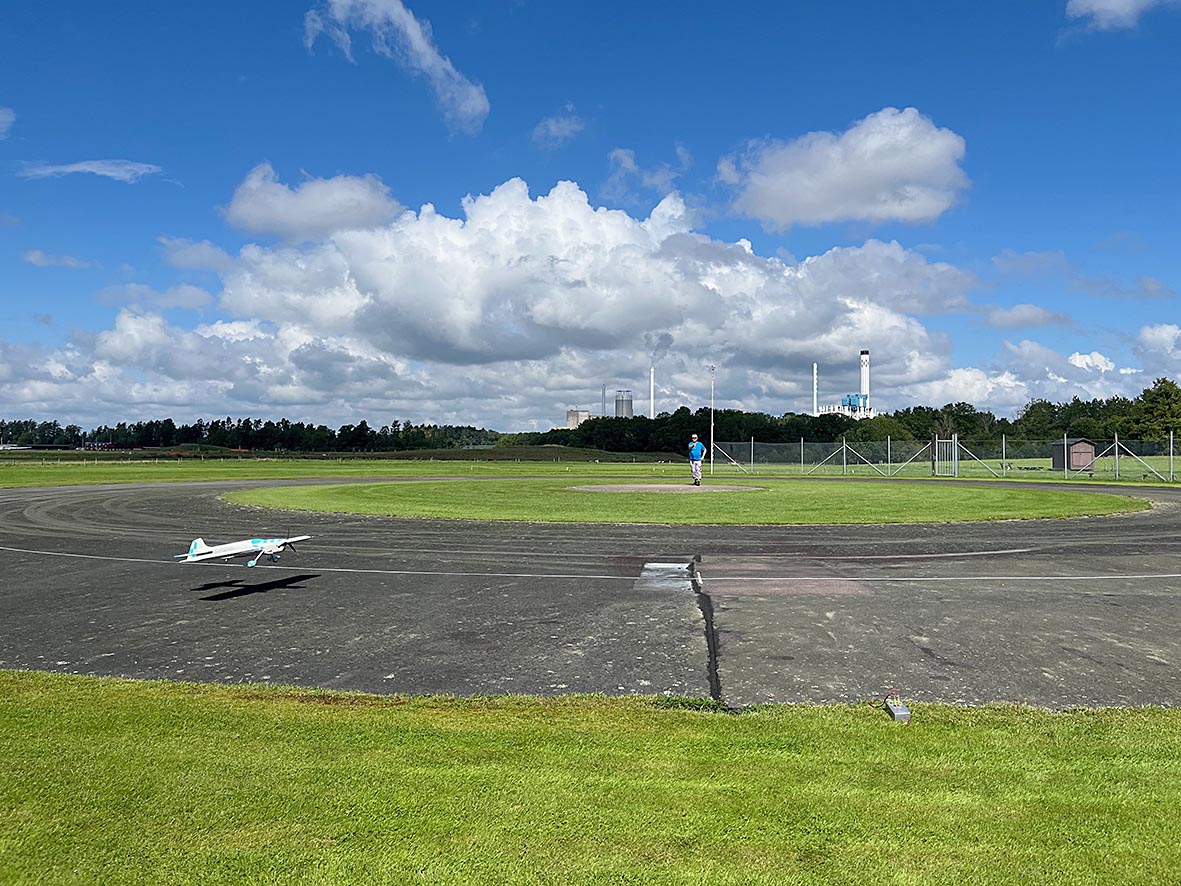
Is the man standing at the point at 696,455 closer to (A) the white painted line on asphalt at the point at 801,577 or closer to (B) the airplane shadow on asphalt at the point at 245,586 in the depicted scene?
(A) the white painted line on asphalt at the point at 801,577

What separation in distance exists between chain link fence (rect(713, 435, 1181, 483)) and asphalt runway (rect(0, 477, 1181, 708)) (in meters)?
38.0

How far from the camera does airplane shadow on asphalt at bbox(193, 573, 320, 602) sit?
11.8 metres

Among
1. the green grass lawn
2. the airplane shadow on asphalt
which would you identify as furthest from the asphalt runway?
the green grass lawn

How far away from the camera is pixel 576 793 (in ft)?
15.1

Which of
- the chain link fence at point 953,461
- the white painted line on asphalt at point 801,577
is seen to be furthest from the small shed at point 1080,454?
the white painted line on asphalt at point 801,577

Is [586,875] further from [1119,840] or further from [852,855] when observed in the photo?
[1119,840]

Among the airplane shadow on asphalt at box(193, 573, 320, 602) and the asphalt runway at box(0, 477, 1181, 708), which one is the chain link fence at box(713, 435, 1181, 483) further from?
the airplane shadow on asphalt at box(193, 573, 320, 602)

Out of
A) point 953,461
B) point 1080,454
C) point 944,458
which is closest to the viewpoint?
point 953,461

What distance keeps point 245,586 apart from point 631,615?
246 inches

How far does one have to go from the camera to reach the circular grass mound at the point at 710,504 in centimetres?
2389

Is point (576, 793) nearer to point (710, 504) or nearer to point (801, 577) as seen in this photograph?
point (801, 577)

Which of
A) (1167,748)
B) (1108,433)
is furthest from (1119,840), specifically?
(1108,433)

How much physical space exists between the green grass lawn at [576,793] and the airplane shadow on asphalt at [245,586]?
542 cm

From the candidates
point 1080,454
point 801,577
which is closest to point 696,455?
point 801,577
